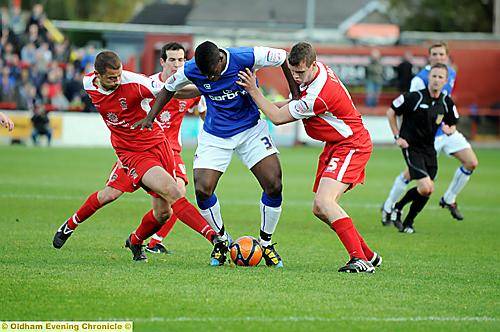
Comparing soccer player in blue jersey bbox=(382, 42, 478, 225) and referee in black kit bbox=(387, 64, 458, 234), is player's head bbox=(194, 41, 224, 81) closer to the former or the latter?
referee in black kit bbox=(387, 64, 458, 234)

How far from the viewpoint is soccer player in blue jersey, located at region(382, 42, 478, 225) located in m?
14.7

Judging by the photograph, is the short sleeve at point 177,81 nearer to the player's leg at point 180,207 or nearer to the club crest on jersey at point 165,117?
the player's leg at point 180,207

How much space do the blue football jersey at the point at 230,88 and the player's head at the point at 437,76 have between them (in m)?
3.91

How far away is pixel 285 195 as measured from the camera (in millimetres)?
19281

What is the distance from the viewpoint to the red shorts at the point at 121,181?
10.8 meters

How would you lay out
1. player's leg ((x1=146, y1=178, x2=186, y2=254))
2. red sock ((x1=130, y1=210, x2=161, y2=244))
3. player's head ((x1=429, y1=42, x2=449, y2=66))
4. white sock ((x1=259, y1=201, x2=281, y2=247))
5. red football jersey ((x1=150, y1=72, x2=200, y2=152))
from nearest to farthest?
white sock ((x1=259, y1=201, x2=281, y2=247)) < red sock ((x1=130, y1=210, x2=161, y2=244)) < player's leg ((x1=146, y1=178, x2=186, y2=254)) < red football jersey ((x1=150, y1=72, x2=200, y2=152)) < player's head ((x1=429, y1=42, x2=449, y2=66))

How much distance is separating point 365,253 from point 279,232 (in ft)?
12.1

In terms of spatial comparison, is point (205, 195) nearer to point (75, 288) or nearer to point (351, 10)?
point (75, 288)

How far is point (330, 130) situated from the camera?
398 inches

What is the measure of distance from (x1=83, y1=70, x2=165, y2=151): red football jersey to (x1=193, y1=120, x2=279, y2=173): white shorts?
1.90 feet

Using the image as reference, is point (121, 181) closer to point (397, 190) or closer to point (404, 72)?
point (397, 190)

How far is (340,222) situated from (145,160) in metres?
2.05

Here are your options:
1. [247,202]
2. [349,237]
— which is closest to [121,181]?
[349,237]

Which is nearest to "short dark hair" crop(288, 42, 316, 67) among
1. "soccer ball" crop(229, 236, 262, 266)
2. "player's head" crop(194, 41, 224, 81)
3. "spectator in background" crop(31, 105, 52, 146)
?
"player's head" crop(194, 41, 224, 81)
